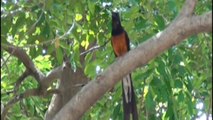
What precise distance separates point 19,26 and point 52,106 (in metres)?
A: 1.25

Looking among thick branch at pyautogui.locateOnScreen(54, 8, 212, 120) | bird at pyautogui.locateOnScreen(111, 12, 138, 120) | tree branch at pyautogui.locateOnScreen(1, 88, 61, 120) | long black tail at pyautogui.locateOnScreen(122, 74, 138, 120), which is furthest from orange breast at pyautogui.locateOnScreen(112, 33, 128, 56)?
thick branch at pyautogui.locateOnScreen(54, 8, 212, 120)

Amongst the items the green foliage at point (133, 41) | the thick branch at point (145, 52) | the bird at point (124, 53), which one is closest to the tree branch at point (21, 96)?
the green foliage at point (133, 41)

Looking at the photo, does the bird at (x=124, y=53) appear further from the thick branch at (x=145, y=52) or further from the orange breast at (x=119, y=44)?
the thick branch at (x=145, y=52)

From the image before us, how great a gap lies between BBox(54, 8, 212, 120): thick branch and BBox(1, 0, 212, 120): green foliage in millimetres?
710

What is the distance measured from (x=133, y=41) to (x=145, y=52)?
1.34m

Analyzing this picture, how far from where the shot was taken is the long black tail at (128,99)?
3.91 m

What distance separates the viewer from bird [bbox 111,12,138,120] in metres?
3.94

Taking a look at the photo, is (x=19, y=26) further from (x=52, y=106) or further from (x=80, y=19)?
(x=52, y=106)

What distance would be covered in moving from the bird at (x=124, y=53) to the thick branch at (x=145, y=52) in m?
0.61

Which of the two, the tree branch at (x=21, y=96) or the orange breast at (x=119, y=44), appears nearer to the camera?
the tree branch at (x=21, y=96)

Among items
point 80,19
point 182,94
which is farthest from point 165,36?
point 80,19

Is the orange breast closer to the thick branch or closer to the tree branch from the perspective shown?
the tree branch

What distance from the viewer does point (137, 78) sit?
160 inches

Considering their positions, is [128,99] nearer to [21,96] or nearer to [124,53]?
[124,53]
